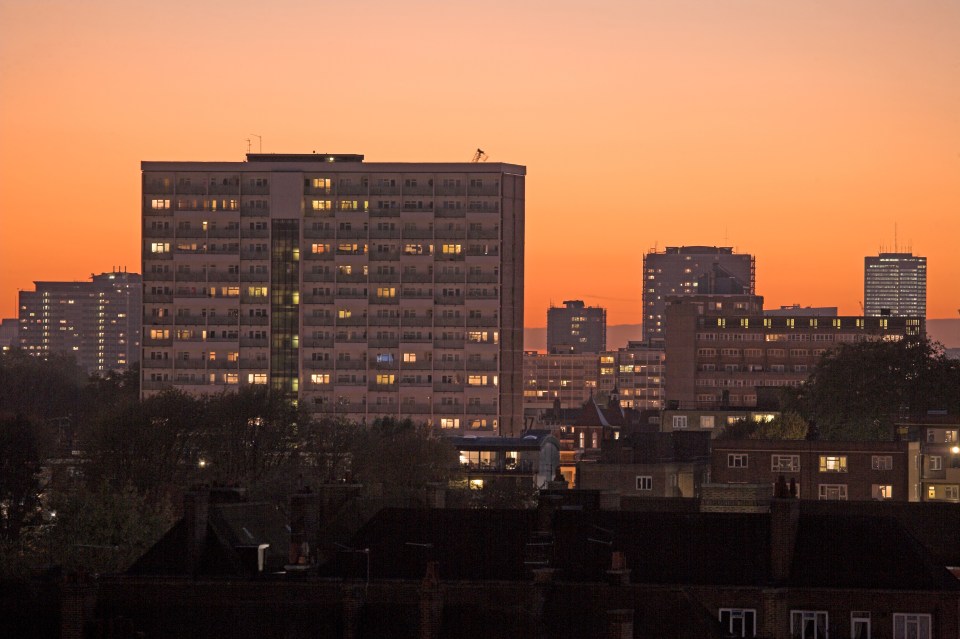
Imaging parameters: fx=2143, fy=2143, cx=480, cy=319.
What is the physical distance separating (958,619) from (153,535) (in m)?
59.9

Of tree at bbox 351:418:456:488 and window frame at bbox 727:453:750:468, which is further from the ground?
window frame at bbox 727:453:750:468

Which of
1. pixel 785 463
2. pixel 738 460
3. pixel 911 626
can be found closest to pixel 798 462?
pixel 785 463

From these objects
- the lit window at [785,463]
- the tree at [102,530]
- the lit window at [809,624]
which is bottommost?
the tree at [102,530]

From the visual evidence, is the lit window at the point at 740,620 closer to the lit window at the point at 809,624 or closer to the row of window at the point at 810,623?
the row of window at the point at 810,623

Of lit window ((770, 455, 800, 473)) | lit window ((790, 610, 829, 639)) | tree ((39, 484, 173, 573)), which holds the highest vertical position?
lit window ((770, 455, 800, 473))

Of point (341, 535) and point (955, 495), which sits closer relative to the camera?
point (341, 535)

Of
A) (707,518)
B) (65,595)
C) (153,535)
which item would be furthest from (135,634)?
(153,535)

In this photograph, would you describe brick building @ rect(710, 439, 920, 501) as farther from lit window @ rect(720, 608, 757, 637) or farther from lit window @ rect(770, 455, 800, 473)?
lit window @ rect(720, 608, 757, 637)

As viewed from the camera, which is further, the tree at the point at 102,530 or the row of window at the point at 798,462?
the row of window at the point at 798,462

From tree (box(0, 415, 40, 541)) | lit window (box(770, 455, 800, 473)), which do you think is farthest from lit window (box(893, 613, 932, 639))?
lit window (box(770, 455, 800, 473))

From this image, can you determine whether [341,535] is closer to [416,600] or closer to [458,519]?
[458,519]

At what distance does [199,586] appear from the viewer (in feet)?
239

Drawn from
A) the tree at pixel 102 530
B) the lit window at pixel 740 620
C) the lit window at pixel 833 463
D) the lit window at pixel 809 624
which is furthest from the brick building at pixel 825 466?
the lit window at pixel 740 620

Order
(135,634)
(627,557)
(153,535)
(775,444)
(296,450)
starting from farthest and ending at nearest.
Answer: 1. (296,450)
2. (775,444)
3. (153,535)
4. (627,557)
5. (135,634)
